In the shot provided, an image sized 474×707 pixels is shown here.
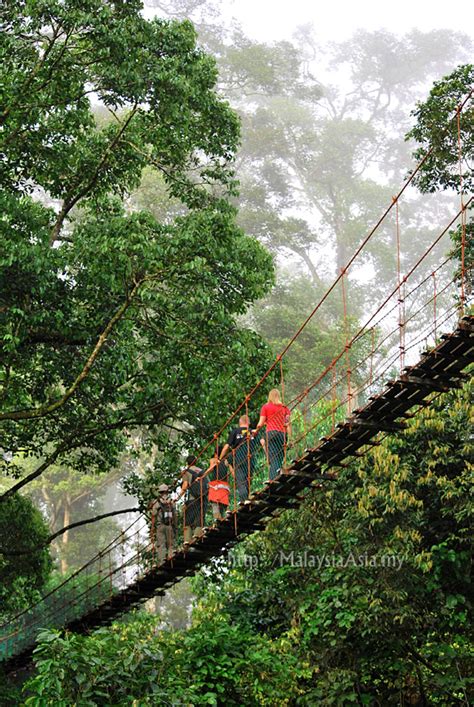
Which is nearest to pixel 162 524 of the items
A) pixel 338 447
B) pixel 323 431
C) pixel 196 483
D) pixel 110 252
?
pixel 196 483

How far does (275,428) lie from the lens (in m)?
9.36

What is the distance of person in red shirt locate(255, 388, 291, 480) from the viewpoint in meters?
9.23

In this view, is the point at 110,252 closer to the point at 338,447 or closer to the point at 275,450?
the point at 275,450

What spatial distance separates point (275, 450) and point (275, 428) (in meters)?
0.24

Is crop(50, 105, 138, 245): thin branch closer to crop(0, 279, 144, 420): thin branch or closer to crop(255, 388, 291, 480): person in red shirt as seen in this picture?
crop(0, 279, 144, 420): thin branch

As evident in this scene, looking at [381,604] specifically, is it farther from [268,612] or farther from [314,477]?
[314,477]

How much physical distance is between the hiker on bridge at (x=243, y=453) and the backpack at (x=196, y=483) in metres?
0.71

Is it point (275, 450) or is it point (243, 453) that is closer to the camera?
point (275, 450)

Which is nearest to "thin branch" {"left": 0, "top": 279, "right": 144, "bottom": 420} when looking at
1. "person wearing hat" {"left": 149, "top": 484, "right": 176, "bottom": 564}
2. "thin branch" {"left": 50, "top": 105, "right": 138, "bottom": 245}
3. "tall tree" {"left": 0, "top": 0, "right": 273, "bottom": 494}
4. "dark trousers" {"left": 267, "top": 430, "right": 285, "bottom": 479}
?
"tall tree" {"left": 0, "top": 0, "right": 273, "bottom": 494}

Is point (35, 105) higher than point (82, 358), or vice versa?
point (35, 105)

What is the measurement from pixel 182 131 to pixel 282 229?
2513 centimetres

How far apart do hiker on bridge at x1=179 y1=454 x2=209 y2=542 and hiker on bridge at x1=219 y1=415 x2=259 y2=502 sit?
2.11ft

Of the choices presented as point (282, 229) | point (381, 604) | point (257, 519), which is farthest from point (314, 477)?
point (282, 229)

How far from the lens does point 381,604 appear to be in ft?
41.1
